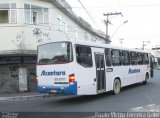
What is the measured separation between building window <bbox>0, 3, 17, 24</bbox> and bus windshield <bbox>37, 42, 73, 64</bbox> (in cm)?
896

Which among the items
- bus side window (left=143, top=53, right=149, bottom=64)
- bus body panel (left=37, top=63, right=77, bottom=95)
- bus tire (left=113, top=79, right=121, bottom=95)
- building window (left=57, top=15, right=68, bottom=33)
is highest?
building window (left=57, top=15, right=68, bottom=33)

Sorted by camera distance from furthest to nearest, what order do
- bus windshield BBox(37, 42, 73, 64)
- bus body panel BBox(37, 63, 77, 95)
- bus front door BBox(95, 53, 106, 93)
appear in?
bus front door BBox(95, 53, 106, 93) → bus windshield BBox(37, 42, 73, 64) → bus body panel BBox(37, 63, 77, 95)

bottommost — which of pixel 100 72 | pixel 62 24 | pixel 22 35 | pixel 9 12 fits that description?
pixel 100 72

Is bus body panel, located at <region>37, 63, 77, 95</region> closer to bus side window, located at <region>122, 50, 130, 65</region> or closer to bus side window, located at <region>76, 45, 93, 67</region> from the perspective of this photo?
bus side window, located at <region>76, 45, 93, 67</region>

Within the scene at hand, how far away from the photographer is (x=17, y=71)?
25.0 meters

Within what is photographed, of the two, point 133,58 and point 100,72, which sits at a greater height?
point 133,58

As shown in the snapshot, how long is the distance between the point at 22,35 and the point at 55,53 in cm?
934

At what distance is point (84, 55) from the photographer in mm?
15617

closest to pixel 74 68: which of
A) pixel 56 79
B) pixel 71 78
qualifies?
pixel 71 78

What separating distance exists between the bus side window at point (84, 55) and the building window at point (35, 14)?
392 inches

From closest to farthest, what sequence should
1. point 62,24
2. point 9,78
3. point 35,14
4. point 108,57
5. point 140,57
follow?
point 108,57 < point 140,57 < point 9,78 < point 35,14 < point 62,24

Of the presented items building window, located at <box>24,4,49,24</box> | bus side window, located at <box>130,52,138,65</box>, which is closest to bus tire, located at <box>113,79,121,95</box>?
bus side window, located at <box>130,52,138,65</box>

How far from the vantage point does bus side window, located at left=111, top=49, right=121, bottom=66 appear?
18705 mm

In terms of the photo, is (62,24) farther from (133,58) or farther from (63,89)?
(63,89)
